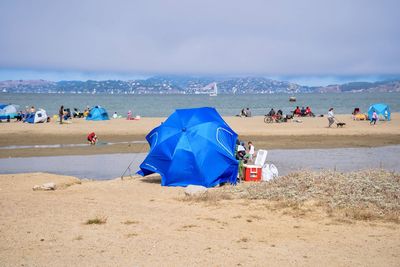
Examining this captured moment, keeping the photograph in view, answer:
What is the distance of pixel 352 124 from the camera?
45.7 m

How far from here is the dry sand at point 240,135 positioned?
31.4 meters

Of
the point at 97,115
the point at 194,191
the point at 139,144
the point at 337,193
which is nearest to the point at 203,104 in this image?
the point at 97,115

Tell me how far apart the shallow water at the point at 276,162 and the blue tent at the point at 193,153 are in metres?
4.21

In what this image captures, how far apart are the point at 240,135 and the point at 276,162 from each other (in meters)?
12.8

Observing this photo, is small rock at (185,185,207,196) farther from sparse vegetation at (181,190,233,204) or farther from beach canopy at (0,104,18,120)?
beach canopy at (0,104,18,120)

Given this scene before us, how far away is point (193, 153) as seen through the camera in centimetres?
1723

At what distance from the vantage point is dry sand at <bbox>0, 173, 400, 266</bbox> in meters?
8.88

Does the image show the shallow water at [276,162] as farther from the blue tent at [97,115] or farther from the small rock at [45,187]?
the blue tent at [97,115]

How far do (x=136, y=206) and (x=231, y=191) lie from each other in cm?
309

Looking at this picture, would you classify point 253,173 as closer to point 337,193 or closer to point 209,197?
point 209,197

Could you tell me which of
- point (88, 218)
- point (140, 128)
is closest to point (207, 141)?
point (88, 218)

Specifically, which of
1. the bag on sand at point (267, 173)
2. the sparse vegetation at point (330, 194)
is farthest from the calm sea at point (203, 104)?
the sparse vegetation at point (330, 194)

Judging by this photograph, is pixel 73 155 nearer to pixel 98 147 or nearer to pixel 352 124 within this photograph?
pixel 98 147

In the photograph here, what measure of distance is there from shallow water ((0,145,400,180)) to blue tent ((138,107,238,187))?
421cm
